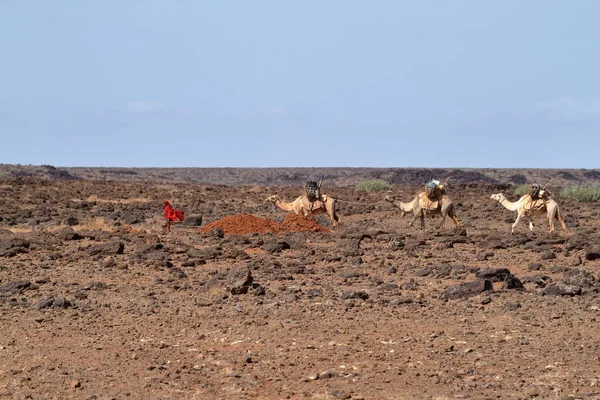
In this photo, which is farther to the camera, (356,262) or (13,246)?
(13,246)

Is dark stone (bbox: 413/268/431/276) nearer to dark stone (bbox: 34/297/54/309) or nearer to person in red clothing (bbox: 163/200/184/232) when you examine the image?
dark stone (bbox: 34/297/54/309)

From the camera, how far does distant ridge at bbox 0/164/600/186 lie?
289 feet

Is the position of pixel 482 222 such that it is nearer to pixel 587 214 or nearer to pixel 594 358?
pixel 587 214

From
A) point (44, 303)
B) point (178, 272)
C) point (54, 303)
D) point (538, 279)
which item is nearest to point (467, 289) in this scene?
point (538, 279)

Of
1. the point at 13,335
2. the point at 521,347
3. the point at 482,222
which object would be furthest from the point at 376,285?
the point at 482,222

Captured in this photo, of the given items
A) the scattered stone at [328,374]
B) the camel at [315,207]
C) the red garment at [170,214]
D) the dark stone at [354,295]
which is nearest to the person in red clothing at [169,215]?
the red garment at [170,214]

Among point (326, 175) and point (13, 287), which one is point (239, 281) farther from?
point (326, 175)

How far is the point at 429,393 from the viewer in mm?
8867

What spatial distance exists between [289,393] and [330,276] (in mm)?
7001

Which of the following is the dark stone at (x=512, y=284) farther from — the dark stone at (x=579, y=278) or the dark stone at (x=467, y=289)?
the dark stone at (x=579, y=278)

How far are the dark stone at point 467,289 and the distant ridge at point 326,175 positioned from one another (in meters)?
70.6

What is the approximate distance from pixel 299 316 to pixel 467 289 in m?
2.69

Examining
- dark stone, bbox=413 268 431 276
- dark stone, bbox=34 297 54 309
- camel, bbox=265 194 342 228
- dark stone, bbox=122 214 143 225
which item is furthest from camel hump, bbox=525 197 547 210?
dark stone, bbox=34 297 54 309

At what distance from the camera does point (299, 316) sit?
12227mm
